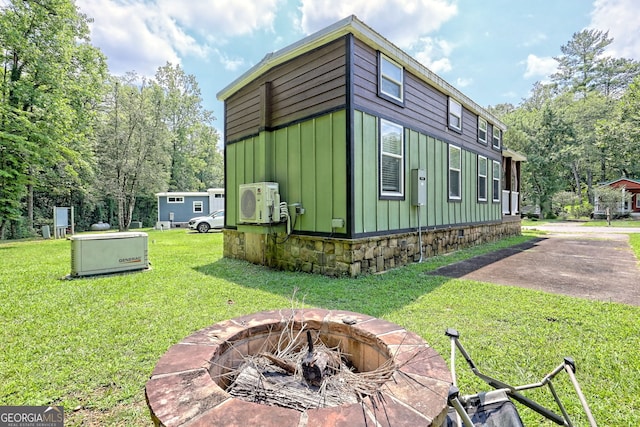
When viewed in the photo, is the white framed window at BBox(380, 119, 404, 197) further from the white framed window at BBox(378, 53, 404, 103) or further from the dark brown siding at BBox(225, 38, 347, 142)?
the dark brown siding at BBox(225, 38, 347, 142)

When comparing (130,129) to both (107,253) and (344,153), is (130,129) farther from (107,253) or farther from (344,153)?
(344,153)

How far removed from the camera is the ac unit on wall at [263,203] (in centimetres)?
554

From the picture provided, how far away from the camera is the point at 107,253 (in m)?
5.17

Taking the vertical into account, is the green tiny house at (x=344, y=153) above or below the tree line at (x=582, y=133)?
below

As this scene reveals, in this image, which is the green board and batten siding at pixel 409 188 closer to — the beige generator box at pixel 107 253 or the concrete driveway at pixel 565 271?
the concrete driveway at pixel 565 271

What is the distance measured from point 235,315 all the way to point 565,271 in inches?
218

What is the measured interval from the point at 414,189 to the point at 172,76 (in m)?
25.2

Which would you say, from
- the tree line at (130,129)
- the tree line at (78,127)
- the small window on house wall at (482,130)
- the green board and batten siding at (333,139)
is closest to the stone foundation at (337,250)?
the green board and batten siding at (333,139)

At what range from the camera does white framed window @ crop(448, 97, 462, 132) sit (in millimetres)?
7871

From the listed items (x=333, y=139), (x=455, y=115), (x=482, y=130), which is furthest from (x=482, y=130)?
(x=333, y=139)

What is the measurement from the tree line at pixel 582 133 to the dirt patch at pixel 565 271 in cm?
1978

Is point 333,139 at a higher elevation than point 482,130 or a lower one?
lower

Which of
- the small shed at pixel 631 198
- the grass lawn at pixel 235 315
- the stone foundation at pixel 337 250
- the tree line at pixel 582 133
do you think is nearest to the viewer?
the grass lawn at pixel 235 315

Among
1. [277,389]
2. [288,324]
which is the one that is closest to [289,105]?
[288,324]
